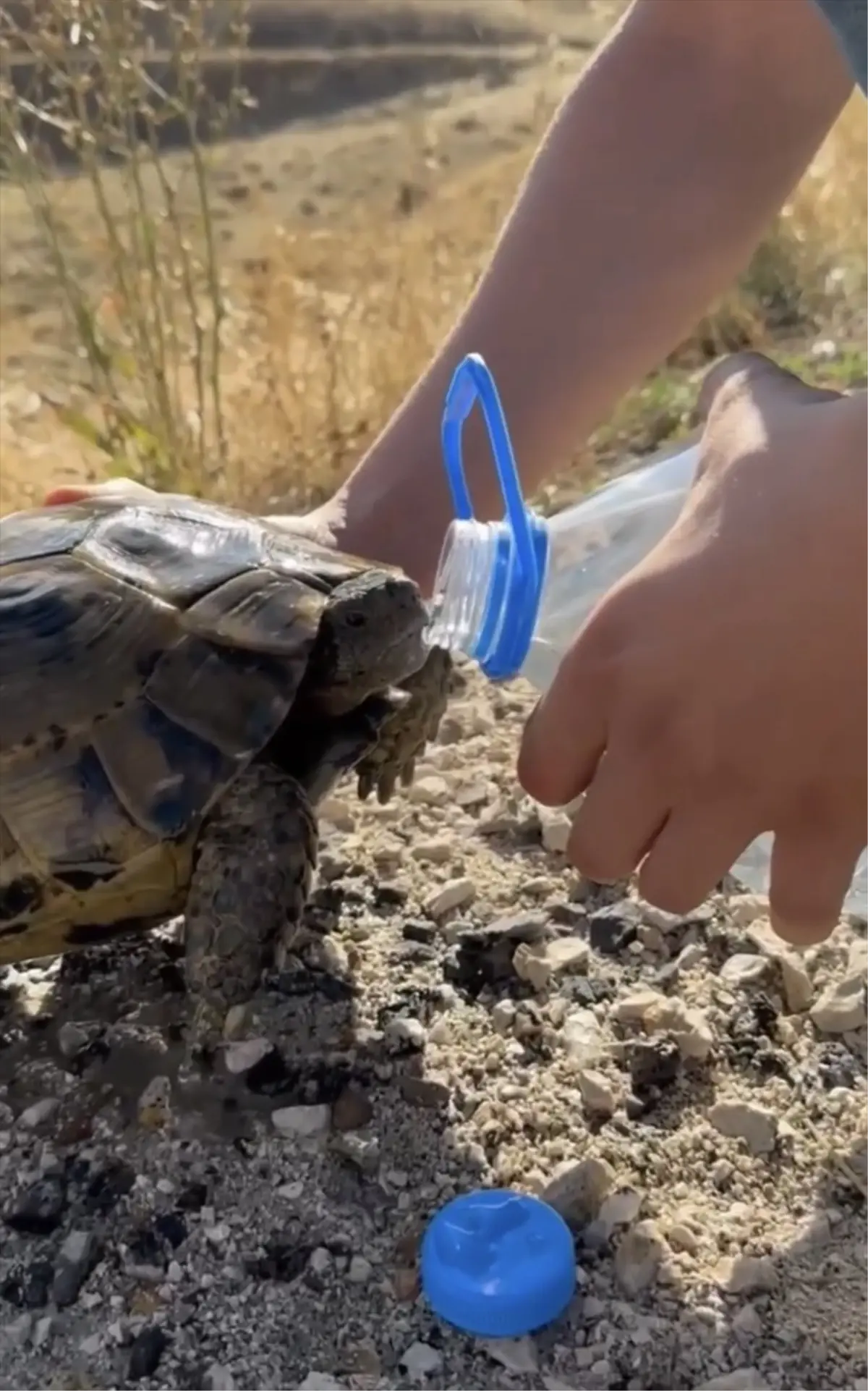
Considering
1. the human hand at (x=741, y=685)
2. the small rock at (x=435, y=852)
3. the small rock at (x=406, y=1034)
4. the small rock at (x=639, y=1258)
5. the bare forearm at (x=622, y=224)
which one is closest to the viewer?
the human hand at (x=741, y=685)

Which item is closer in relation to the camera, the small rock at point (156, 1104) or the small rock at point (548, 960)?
the small rock at point (156, 1104)

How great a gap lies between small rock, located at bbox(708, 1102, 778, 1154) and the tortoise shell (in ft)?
1.64

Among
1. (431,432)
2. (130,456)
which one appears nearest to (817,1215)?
(431,432)

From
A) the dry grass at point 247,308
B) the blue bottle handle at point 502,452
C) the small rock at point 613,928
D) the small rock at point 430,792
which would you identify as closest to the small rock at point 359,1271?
the small rock at point 613,928

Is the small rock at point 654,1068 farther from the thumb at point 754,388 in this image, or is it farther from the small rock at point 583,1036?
the thumb at point 754,388

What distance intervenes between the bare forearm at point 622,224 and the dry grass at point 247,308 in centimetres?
89

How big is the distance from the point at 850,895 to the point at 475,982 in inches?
16.6

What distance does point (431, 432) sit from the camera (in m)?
1.52

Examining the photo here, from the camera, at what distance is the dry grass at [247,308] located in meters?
2.37

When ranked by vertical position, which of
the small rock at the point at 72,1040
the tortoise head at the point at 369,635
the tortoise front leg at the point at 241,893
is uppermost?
the tortoise head at the point at 369,635

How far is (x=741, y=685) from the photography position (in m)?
0.94

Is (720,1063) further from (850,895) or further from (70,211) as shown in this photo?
(70,211)

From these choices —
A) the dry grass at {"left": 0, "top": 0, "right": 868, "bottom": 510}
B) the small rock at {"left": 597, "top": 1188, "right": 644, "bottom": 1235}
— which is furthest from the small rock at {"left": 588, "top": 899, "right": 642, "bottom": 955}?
the dry grass at {"left": 0, "top": 0, "right": 868, "bottom": 510}

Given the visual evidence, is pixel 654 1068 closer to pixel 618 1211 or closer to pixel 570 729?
pixel 618 1211
